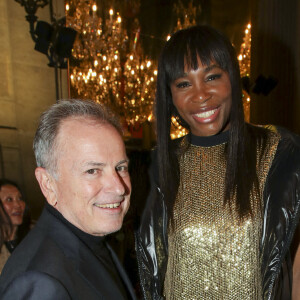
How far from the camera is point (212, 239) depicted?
5.83 feet

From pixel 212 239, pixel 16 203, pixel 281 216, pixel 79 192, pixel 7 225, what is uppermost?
pixel 79 192

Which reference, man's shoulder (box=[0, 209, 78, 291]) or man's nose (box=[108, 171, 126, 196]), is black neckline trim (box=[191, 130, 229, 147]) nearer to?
man's nose (box=[108, 171, 126, 196])

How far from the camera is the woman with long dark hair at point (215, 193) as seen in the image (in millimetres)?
1692

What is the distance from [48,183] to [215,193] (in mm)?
832

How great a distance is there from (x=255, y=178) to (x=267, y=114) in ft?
12.3

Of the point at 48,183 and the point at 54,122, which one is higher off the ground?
the point at 54,122

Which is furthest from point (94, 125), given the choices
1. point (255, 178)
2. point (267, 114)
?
point (267, 114)

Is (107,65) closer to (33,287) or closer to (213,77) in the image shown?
(213,77)

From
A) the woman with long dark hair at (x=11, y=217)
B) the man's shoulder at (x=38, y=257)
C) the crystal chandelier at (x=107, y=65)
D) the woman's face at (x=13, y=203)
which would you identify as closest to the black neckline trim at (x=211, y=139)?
the man's shoulder at (x=38, y=257)

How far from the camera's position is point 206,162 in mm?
1917

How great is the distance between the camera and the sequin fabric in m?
1.72

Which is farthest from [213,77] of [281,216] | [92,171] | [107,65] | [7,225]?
[107,65]

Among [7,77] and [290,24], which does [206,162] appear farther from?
[290,24]

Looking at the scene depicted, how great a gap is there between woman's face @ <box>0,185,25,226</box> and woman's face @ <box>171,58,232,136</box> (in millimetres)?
2401
